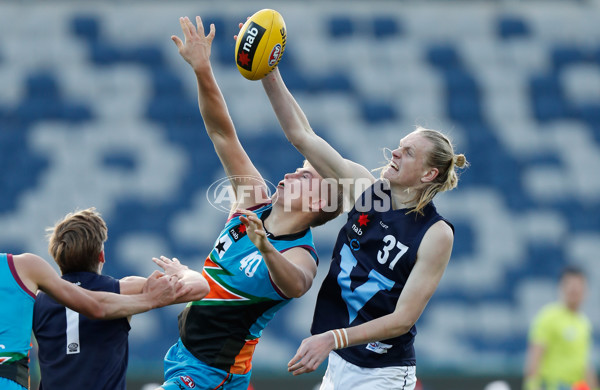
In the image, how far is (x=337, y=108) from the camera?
13461 mm

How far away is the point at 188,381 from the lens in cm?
446

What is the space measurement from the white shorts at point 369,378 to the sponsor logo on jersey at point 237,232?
0.91m

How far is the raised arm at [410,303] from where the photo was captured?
3.93 m

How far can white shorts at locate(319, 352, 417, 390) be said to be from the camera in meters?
4.34

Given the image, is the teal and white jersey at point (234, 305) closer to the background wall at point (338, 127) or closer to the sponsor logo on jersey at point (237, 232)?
the sponsor logo on jersey at point (237, 232)

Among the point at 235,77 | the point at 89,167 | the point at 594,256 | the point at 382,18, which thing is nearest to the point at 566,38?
the point at 382,18

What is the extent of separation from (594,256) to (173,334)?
6619 mm

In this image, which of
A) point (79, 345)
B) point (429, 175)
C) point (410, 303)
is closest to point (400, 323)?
point (410, 303)

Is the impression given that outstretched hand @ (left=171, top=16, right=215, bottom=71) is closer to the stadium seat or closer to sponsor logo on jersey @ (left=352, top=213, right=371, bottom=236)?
sponsor logo on jersey @ (left=352, top=213, right=371, bottom=236)

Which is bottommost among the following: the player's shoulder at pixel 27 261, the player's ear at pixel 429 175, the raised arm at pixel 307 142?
the player's shoulder at pixel 27 261

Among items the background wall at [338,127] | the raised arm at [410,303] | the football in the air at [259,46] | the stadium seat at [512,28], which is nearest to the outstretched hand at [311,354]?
the raised arm at [410,303]

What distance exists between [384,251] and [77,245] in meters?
1.62

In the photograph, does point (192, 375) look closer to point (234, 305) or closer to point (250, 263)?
point (234, 305)

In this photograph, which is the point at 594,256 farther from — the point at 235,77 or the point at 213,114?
the point at 213,114
